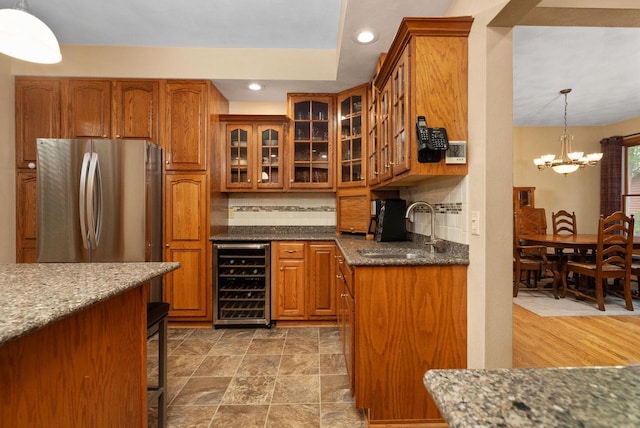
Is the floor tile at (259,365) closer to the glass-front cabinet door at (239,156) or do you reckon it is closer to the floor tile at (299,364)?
the floor tile at (299,364)

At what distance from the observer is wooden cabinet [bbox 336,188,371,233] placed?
305 cm

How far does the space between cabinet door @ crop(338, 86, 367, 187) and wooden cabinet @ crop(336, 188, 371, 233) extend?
0.10m

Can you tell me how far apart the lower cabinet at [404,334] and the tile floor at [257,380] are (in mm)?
261

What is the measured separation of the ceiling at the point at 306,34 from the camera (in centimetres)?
229

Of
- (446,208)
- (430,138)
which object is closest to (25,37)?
(430,138)

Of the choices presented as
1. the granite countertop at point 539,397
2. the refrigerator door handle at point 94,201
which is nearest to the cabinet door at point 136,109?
the refrigerator door handle at point 94,201

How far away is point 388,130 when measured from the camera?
7.19 feet

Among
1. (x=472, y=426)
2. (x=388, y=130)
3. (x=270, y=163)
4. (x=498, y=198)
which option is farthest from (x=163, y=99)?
(x=472, y=426)

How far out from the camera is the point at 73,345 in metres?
0.97

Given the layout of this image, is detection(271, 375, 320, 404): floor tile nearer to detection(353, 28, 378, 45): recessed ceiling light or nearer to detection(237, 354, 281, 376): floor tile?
detection(237, 354, 281, 376): floor tile

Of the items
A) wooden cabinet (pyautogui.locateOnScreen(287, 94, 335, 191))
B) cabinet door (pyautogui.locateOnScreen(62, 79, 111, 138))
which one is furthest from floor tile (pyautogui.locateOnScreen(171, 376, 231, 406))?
cabinet door (pyautogui.locateOnScreen(62, 79, 111, 138))

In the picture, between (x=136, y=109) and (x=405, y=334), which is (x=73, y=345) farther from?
(x=136, y=109)

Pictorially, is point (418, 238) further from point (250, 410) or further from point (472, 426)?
point (472, 426)

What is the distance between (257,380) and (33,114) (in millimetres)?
3378
